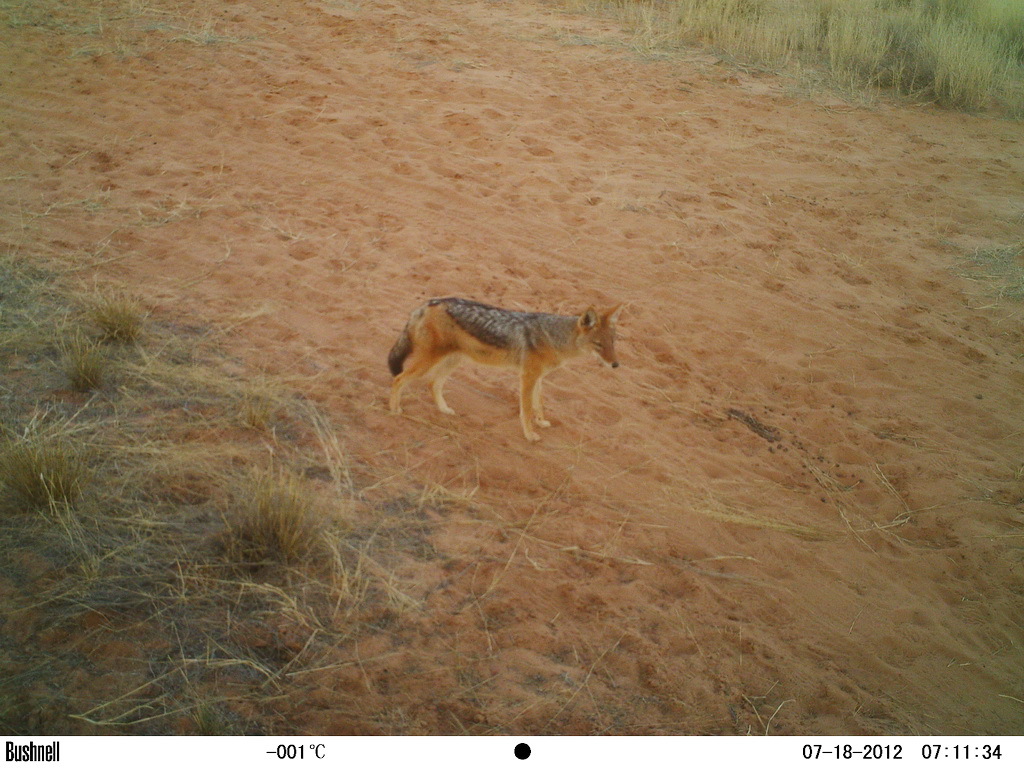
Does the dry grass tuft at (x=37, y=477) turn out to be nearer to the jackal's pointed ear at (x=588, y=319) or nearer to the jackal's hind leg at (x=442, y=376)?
the jackal's hind leg at (x=442, y=376)

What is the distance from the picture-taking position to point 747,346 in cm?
736

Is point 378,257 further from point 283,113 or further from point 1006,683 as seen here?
point 1006,683

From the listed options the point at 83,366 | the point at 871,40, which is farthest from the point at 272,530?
the point at 871,40

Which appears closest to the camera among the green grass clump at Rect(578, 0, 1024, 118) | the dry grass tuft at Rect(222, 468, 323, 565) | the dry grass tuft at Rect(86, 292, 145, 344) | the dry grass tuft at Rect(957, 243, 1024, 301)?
the dry grass tuft at Rect(222, 468, 323, 565)

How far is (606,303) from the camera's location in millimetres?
7605

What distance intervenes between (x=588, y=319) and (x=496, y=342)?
0.65m

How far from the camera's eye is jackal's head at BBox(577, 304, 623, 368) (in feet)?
18.5

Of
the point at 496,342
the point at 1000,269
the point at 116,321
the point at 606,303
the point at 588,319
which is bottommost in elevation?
the point at 606,303

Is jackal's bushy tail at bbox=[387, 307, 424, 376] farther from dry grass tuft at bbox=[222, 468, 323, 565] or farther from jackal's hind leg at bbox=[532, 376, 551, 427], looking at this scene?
dry grass tuft at bbox=[222, 468, 323, 565]

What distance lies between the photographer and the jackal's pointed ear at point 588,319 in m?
5.54

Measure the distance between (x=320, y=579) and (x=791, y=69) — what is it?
42.0ft

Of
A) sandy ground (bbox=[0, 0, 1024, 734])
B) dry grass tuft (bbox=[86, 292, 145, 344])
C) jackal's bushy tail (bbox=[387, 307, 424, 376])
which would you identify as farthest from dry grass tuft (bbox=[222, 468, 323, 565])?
dry grass tuft (bbox=[86, 292, 145, 344])

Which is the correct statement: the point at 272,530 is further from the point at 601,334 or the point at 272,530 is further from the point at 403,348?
the point at 601,334

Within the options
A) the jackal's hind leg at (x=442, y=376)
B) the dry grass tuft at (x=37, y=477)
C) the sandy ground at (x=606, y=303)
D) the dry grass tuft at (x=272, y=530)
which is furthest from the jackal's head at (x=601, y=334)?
the dry grass tuft at (x=37, y=477)
